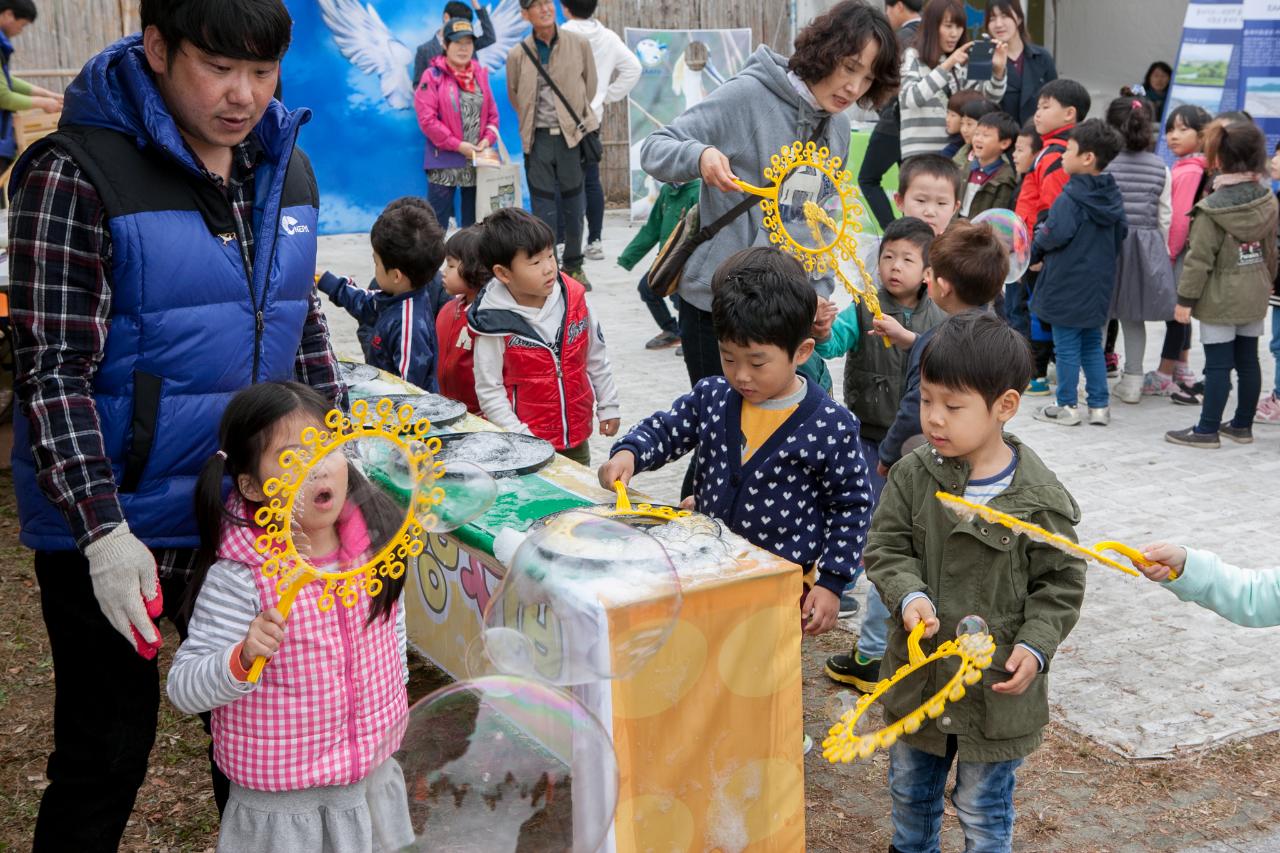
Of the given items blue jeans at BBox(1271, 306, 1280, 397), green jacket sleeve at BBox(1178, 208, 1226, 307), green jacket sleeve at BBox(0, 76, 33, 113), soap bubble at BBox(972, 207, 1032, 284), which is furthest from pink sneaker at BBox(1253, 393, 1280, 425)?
green jacket sleeve at BBox(0, 76, 33, 113)

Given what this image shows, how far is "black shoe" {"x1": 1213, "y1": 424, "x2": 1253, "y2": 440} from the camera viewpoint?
6938 millimetres

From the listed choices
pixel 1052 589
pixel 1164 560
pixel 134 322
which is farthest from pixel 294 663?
pixel 1164 560

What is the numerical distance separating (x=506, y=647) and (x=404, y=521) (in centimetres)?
37

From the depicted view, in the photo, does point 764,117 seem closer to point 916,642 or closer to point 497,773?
point 916,642

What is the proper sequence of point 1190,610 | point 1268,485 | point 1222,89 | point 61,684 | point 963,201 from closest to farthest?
1. point 61,684
2. point 1190,610
3. point 1268,485
4. point 963,201
5. point 1222,89

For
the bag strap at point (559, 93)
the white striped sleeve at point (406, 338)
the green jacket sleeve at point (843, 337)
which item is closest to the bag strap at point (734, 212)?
the green jacket sleeve at point (843, 337)

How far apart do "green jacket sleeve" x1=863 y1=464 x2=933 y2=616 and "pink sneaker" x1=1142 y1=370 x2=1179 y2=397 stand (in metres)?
5.65

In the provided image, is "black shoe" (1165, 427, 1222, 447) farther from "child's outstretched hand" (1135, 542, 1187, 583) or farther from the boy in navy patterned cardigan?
"child's outstretched hand" (1135, 542, 1187, 583)

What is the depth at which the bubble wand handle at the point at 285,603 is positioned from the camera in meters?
2.21

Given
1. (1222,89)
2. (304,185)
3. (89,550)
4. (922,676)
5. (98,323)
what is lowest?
(922,676)

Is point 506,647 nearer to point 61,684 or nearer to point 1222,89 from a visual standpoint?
point 61,684

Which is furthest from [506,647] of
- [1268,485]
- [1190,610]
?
[1268,485]

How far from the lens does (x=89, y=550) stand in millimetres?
2371

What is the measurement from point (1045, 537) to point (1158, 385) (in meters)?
6.01
